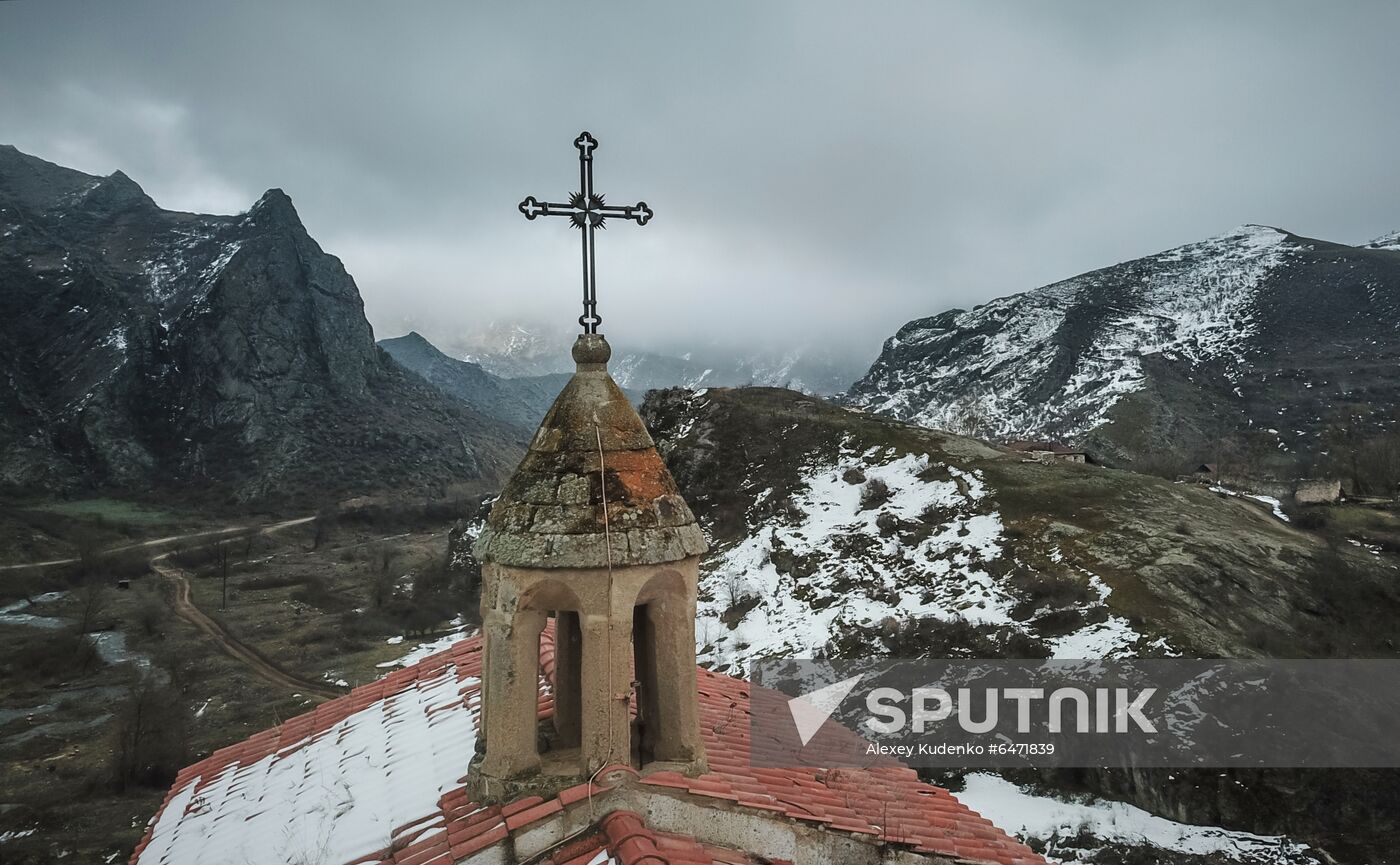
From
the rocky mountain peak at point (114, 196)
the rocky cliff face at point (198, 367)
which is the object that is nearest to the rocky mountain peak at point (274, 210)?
the rocky cliff face at point (198, 367)

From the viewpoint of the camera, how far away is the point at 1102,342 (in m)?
108

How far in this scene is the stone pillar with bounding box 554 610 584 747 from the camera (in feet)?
14.8

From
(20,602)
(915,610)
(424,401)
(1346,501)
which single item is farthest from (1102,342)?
(20,602)

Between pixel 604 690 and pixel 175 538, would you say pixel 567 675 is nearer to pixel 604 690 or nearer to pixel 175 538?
pixel 604 690

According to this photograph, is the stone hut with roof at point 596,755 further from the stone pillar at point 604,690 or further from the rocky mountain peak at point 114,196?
the rocky mountain peak at point 114,196

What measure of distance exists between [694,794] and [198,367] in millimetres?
121998

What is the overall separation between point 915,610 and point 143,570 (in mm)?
62297

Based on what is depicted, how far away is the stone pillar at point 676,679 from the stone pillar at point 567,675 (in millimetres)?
745

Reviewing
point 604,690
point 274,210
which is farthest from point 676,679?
point 274,210

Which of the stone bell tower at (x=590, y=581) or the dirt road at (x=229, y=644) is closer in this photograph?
the stone bell tower at (x=590, y=581)

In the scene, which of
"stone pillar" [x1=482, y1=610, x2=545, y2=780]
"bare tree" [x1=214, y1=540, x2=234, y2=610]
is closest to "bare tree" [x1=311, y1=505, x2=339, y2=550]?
"bare tree" [x1=214, y1=540, x2=234, y2=610]

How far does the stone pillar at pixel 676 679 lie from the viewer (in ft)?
12.9

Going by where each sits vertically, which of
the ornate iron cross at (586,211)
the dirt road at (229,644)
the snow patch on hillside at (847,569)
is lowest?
the dirt road at (229,644)

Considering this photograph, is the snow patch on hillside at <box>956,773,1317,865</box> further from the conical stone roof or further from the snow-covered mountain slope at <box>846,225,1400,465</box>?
the snow-covered mountain slope at <box>846,225,1400,465</box>
